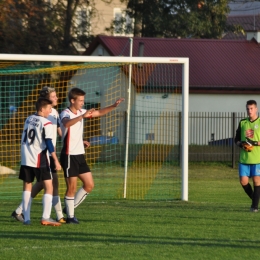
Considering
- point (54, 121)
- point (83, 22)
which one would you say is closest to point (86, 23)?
point (83, 22)

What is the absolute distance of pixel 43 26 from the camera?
35.1 m

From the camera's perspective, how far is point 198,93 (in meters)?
34.6

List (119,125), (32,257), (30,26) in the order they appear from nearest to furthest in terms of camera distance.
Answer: (32,257)
(119,125)
(30,26)

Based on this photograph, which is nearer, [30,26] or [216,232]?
[216,232]

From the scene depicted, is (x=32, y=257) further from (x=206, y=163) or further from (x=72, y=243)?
(x=206, y=163)

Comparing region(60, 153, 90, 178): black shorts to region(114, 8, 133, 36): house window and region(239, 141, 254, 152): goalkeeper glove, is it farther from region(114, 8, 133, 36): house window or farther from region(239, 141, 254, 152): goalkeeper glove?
region(114, 8, 133, 36): house window

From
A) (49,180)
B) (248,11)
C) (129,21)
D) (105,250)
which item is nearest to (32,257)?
(105,250)

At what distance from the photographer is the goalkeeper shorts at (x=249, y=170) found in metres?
12.6

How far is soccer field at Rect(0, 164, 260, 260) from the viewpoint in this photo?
8219 millimetres

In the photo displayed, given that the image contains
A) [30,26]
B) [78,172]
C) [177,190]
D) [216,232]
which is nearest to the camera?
[216,232]

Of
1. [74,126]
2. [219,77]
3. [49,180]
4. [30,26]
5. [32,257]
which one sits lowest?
[32,257]

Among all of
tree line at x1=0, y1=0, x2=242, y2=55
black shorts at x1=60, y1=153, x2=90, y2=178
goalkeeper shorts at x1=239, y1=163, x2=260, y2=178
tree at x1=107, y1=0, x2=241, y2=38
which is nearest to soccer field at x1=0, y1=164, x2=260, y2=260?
goalkeeper shorts at x1=239, y1=163, x2=260, y2=178

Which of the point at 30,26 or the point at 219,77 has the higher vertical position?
the point at 30,26

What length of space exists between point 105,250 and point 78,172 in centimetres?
247
